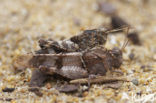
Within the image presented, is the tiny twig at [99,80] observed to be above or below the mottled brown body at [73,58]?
below

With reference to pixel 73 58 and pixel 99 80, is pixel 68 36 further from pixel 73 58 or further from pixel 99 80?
pixel 99 80

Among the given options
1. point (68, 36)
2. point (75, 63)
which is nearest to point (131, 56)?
point (68, 36)

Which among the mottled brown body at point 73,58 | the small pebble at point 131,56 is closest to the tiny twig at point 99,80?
the mottled brown body at point 73,58

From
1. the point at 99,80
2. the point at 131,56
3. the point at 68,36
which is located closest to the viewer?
the point at 99,80

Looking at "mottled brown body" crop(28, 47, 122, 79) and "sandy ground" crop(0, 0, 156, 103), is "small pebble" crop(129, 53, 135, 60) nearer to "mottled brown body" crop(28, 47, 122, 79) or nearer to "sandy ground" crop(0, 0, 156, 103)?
"sandy ground" crop(0, 0, 156, 103)

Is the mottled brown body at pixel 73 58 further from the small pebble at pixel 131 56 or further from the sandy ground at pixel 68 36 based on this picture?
the small pebble at pixel 131 56

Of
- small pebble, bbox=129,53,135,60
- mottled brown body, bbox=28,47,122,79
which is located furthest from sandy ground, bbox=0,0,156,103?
mottled brown body, bbox=28,47,122,79

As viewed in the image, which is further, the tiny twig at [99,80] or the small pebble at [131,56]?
the small pebble at [131,56]

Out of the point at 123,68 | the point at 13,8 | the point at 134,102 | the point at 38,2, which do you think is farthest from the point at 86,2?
the point at 134,102
